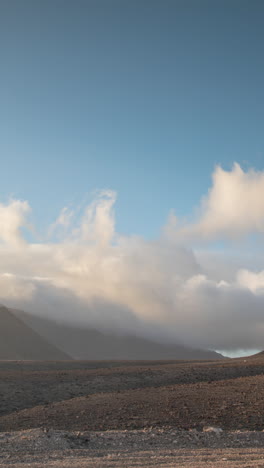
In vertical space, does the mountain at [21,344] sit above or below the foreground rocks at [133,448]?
above

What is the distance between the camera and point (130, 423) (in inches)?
992

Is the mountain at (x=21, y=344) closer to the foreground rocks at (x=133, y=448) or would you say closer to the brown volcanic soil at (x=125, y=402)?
the brown volcanic soil at (x=125, y=402)

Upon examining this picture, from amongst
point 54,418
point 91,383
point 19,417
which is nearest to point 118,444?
point 54,418

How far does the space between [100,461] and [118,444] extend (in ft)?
11.8

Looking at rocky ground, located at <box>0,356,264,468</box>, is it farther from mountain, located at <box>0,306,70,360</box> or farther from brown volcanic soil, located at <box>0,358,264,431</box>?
mountain, located at <box>0,306,70,360</box>

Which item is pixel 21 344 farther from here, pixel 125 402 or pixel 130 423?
pixel 130 423

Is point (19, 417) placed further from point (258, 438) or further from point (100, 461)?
point (258, 438)

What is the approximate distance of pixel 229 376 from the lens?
47.9 metres

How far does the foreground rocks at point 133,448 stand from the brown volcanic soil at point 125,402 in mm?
2726

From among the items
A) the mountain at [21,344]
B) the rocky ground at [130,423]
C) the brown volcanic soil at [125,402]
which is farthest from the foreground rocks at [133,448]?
the mountain at [21,344]

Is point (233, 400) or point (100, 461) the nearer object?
point (100, 461)

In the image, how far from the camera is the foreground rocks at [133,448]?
54.4ft

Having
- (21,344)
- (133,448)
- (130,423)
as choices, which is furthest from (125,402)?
(21,344)

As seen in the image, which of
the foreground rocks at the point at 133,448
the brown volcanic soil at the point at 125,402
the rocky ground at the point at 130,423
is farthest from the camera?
the brown volcanic soil at the point at 125,402
